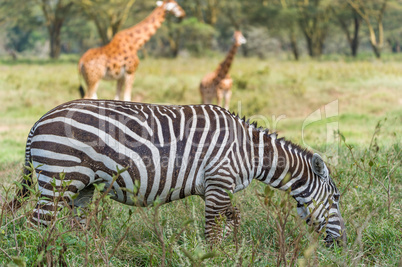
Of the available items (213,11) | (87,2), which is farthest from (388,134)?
(213,11)

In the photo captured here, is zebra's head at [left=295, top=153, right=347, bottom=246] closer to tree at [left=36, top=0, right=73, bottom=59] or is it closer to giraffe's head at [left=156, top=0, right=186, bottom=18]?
giraffe's head at [left=156, top=0, right=186, bottom=18]

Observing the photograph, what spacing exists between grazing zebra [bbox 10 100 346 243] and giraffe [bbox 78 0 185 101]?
5.28 m

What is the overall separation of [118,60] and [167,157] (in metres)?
5.99

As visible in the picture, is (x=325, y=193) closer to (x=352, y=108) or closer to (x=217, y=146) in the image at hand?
(x=217, y=146)

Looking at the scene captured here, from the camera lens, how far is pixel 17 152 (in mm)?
7348

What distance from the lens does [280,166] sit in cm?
351

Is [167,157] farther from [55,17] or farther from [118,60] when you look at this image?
[55,17]

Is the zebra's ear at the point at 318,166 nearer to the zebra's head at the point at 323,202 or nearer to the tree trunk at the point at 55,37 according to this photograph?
the zebra's head at the point at 323,202

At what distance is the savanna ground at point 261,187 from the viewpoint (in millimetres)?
2834

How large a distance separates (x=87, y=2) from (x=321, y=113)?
16542 millimetres

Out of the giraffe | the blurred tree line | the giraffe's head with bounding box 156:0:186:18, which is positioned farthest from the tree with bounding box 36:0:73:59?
the giraffe

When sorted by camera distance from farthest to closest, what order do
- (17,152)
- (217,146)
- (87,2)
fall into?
(87,2) → (17,152) → (217,146)

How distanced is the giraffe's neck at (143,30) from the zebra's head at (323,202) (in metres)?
6.60

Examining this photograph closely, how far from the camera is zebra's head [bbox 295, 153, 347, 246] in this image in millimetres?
3438
